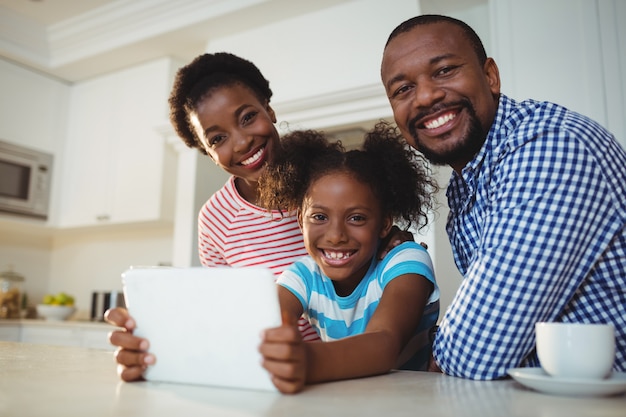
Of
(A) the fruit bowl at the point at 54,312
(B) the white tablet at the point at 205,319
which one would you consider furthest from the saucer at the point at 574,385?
(A) the fruit bowl at the point at 54,312

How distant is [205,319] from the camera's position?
0.67 meters

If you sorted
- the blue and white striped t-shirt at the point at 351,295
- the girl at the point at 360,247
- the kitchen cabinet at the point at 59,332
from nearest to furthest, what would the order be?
the girl at the point at 360,247 < the blue and white striped t-shirt at the point at 351,295 < the kitchen cabinet at the point at 59,332

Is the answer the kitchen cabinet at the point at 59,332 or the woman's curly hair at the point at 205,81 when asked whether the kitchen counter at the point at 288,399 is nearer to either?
the woman's curly hair at the point at 205,81

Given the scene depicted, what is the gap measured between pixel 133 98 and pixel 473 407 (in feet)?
11.1

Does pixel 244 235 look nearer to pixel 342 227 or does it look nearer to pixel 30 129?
pixel 342 227

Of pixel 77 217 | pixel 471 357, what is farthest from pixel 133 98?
pixel 471 357

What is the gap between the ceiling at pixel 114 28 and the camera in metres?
2.94

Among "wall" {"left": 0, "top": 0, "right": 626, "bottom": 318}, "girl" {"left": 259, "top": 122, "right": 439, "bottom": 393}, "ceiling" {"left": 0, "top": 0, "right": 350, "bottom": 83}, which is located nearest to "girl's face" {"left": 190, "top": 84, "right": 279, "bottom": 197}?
"girl" {"left": 259, "top": 122, "right": 439, "bottom": 393}

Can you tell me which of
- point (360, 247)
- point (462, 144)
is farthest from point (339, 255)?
point (462, 144)

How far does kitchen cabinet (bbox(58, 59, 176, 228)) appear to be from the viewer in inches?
134

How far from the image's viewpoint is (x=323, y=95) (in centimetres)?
262

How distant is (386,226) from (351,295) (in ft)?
0.60

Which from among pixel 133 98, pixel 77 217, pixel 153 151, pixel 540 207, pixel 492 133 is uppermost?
pixel 133 98

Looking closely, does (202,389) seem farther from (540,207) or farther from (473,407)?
(540,207)
